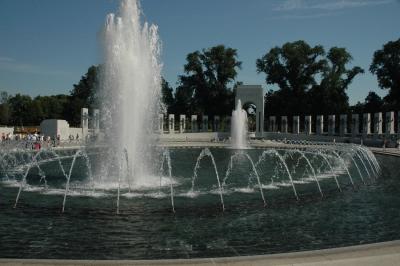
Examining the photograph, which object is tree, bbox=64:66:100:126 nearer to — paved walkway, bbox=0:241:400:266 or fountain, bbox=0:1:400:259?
fountain, bbox=0:1:400:259

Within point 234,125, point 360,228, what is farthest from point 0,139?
point 360,228

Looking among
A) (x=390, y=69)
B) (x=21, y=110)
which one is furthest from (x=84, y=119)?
(x=21, y=110)

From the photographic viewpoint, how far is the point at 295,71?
7256 centimetres

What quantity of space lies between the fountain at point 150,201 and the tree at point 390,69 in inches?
1665

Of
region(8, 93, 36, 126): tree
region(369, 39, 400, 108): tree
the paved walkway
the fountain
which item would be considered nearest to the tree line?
region(369, 39, 400, 108): tree

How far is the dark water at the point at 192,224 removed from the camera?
346 inches

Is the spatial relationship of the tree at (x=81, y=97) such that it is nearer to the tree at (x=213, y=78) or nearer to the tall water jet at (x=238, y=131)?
the tree at (x=213, y=78)

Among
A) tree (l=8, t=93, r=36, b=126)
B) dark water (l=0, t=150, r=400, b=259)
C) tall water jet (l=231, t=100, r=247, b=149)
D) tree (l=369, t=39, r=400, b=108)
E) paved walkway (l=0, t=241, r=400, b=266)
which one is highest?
tree (l=369, t=39, r=400, b=108)

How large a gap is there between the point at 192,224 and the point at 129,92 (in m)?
8.75

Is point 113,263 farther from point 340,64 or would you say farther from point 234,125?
point 340,64

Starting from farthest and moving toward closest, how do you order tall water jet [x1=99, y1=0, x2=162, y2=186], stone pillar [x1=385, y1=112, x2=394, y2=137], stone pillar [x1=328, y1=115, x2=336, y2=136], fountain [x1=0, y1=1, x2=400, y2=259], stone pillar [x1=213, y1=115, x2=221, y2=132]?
1. stone pillar [x1=213, y1=115, x2=221, y2=132]
2. stone pillar [x1=328, y1=115, x2=336, y2=136]
3. stone pillar [x1=385, y1=112, x2=394, y2=137]
4. tall water jet [x1=99, y1=0, x2=162, y2=186]
5. fountain [x1=0, y1=1, x2=400, y2=259]

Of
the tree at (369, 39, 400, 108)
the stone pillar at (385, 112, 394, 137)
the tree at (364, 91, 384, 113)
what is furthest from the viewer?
the tree at (364, 91, 384, 113)

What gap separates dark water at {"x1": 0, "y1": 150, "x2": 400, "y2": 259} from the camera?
880cm

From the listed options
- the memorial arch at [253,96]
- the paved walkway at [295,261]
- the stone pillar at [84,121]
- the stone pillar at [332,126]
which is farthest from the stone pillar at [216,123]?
the paved walkway at [295,261]
